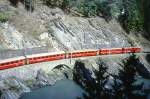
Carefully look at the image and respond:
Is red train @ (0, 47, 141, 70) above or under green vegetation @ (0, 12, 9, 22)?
under

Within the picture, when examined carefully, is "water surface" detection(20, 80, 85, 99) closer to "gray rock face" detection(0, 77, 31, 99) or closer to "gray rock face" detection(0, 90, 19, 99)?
"gray rock face" detection(0, 77, 31, 99)

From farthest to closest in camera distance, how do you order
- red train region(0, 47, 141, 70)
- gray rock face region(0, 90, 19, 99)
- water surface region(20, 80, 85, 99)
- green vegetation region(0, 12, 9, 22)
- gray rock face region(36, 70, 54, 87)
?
green vegetation region(0, 12, 9, 22)
gray rock face region(36, 70, 54, 87)
water surface region(20, 80, 85, 99)
red train region(0, 47, 141, 70)
gray rock face region(0, 90, 19, 99)

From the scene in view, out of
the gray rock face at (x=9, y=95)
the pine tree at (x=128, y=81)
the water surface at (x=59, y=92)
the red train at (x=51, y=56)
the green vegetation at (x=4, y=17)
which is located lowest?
the water surface at (x=59, y=92)

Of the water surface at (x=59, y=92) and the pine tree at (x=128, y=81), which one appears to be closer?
the pine tree at (x=128, y=81)

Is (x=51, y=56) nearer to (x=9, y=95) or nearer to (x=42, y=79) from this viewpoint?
(x=42, y=79)

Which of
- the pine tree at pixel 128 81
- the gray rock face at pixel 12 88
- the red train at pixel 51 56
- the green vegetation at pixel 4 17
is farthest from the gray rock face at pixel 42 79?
the pine tree at pixel 128 81

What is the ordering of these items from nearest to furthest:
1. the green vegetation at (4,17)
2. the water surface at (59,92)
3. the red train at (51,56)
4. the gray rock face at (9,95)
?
the gray rock face at (9,95) → the red train at (51,56) → the water surface at (59,92) → the green vegetation at (4,17)

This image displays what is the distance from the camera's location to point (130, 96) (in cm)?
2702

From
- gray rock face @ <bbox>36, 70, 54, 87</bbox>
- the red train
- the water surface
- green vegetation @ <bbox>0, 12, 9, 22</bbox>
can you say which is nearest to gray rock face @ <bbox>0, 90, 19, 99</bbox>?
the water surface

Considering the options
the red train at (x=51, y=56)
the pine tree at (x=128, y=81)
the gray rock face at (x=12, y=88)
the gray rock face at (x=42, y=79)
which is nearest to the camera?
the pine tree at (x=128, y=81)

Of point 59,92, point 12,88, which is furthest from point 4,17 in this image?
point 59,92

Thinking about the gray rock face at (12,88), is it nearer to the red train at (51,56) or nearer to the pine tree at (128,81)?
the red train at (51,56)

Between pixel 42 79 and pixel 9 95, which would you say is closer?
pixel 9 95

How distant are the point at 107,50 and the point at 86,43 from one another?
4994 millimetres
